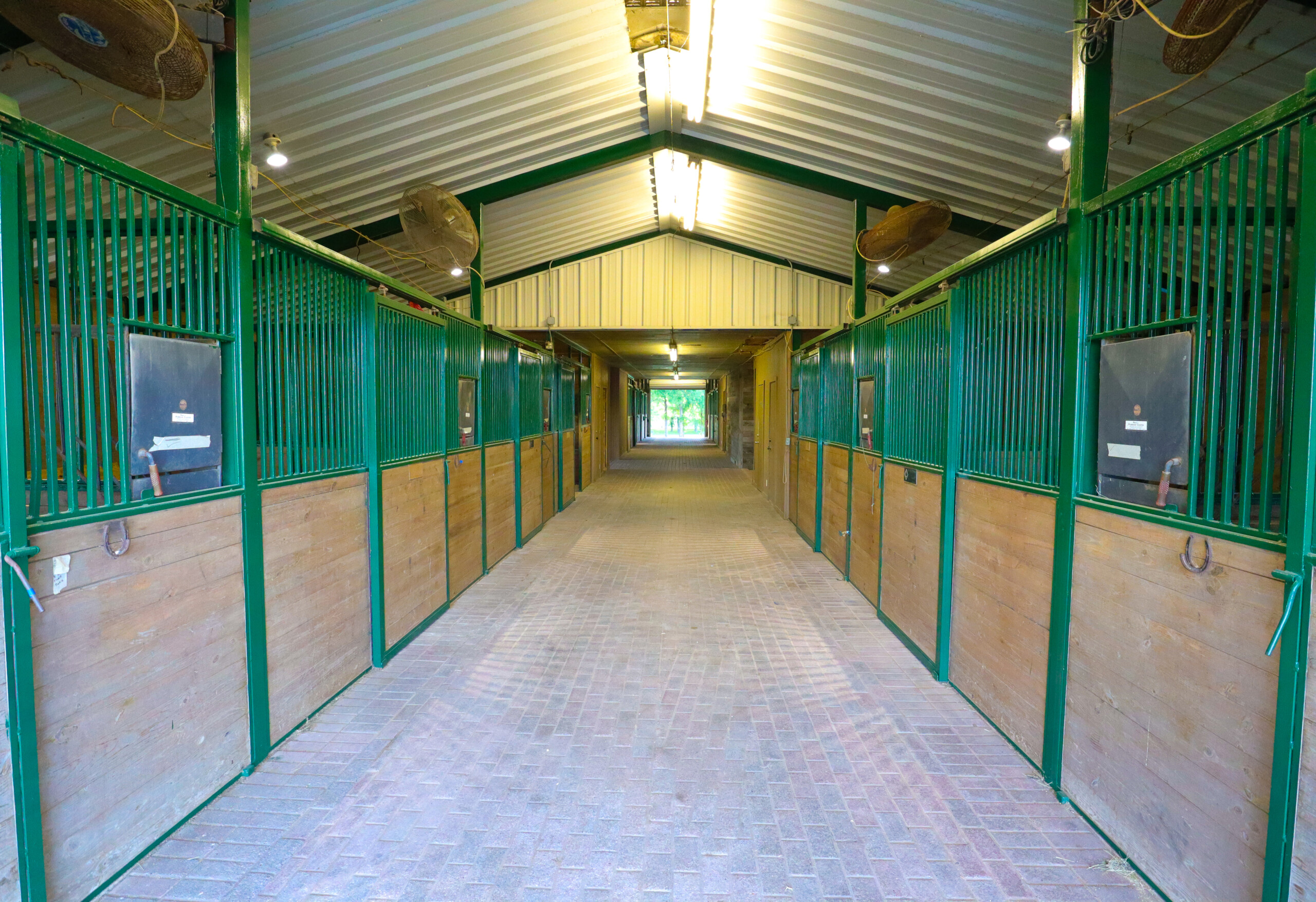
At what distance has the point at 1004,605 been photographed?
10.6ft

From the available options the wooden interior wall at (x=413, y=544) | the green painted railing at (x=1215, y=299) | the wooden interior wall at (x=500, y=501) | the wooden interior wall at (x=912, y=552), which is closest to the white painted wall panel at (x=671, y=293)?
the wooden interior wall at (x=500, y=501)

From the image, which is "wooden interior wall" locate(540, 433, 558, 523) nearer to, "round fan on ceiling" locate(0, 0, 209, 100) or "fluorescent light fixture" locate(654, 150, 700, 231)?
"fluorescent light fixture" locate(654, 150, 700, 231)

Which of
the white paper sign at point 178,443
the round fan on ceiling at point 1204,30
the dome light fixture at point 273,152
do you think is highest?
the dome light fixture at point 273,152

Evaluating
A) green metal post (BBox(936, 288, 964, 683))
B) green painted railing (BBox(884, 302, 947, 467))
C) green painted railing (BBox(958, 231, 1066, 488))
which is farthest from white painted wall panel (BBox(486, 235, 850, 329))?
green painted railing (BBox(958, 231, 1066, 488))

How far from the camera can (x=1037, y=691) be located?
290cm

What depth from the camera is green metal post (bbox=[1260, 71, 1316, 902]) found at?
1700 millimetres

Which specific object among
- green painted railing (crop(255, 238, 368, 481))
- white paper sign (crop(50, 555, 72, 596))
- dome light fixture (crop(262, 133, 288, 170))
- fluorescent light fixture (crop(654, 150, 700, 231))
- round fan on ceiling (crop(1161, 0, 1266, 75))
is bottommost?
white paper sign (crop(50, 555, 72, 596))

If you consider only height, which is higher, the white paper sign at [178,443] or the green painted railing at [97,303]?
the green painted railing at [97,303]

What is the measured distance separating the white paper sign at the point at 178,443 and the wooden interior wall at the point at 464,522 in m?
2.56

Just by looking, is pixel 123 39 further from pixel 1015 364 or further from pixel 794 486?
pixel 794 486

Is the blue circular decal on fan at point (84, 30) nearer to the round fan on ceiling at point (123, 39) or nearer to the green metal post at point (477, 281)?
the round fan on ceiling at point (123, 39)

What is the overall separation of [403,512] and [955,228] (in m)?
6.22

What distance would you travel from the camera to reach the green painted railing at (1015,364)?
9.66ft

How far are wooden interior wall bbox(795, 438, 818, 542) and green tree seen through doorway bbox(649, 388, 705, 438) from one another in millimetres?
34472
